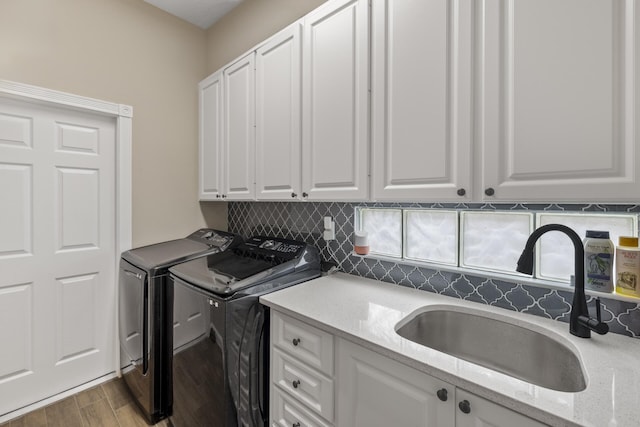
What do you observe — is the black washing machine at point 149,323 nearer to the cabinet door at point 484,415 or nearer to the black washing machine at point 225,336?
the black washing machine at point 225,336

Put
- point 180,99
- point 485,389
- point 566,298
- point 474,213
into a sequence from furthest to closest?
point 180,99 → point 474,213 → point 566,298 → point 485,389

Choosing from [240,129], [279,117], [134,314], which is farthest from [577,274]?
[134,314]

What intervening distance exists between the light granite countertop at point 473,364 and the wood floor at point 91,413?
143 centimetres

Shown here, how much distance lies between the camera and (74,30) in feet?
6.56

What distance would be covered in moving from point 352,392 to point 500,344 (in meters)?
0.64

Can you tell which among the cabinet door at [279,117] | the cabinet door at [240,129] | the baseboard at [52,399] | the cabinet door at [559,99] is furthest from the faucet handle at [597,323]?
the baseboard at [52,399]

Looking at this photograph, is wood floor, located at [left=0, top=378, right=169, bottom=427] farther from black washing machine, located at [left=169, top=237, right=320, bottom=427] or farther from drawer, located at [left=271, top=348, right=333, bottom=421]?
drawer, located at [left=271, top=348, right=333, bottom=421]

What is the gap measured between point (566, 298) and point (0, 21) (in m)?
3.33

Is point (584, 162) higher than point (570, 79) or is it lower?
lower

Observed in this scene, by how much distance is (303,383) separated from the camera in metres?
1.19

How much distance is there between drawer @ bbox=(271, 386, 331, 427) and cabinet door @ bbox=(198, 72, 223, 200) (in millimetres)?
1520

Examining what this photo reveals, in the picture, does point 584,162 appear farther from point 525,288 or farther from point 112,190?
point 112,190

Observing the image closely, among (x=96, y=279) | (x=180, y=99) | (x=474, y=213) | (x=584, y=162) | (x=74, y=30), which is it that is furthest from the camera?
(x=180, y=99)

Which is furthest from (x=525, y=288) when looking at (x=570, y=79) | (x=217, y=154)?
(x=217, y=154)
